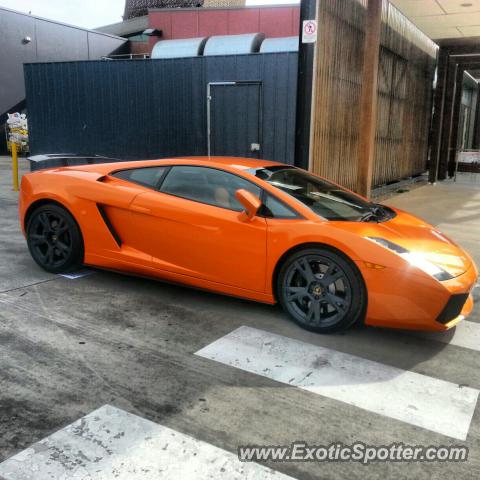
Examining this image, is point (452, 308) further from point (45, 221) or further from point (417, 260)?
point (45, 221)

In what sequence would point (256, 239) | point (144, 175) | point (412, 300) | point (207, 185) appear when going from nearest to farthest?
point (412, 300), point (256, 239), point (207, 185), point (144, 175)

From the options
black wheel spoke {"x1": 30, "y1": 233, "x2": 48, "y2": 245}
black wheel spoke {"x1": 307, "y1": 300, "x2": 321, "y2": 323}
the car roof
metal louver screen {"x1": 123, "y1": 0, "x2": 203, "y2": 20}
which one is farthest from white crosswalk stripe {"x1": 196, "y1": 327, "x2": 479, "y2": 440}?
metal louver screen {"x1": 123, "y1": 0, "x2": 203, "y2": 20}

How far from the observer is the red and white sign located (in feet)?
25.1

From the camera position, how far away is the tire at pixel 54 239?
5234 mm

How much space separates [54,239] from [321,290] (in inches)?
112

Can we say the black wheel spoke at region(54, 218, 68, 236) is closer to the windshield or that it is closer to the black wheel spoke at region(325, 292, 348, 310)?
the windshield

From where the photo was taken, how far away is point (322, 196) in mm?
4773

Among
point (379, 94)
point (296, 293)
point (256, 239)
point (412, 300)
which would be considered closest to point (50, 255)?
point (256, 239)

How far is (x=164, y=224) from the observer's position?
4.71m

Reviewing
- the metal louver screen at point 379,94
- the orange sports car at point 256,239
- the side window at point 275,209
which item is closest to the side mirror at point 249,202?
the orange sports car at point 256,239

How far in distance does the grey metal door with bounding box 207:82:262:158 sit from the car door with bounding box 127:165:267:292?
5980mm

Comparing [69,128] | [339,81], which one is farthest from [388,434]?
[69,128]

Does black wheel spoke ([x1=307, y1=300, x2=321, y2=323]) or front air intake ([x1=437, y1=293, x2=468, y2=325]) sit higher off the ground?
front air intake ([x1=437, y1=293, x2=468, y2=325])

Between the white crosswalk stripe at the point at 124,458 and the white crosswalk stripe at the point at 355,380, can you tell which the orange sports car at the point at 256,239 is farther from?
the white crosswalk stripe at the point at 124,458
